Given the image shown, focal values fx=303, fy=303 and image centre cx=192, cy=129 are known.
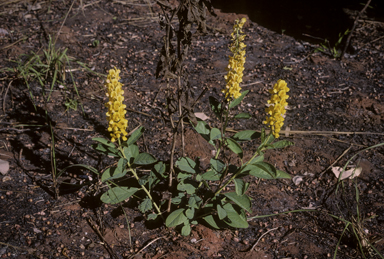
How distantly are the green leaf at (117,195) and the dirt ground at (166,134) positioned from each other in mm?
240

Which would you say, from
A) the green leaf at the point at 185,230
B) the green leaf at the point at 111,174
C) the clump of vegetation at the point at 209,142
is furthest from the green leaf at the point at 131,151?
the green leaf at the point at 185,230

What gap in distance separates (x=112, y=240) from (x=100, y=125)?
1024 millimetres

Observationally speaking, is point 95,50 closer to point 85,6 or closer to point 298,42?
point 85,6

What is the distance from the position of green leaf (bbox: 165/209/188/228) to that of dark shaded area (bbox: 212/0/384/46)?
2.91 meters

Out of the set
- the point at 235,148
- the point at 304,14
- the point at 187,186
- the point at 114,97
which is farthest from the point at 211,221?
the point at 304,14

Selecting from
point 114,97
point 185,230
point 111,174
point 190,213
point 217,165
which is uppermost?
point 114,97

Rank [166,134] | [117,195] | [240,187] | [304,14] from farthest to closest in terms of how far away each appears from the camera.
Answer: [304,14] → [166,134] → [117,195] → [240,187]

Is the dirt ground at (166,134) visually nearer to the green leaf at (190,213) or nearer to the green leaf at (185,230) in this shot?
the green leaf at (185,230)

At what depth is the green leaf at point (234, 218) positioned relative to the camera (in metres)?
1.60

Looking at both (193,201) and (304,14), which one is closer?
(193,201)

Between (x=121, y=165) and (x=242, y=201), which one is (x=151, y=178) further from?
(x=242, y=201)

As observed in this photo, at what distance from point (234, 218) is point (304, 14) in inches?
136

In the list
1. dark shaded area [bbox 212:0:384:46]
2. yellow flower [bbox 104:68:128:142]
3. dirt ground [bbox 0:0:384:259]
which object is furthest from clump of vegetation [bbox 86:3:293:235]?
dark shaded area [bbox 212:0:384:46]

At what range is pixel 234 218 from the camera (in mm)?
1621
